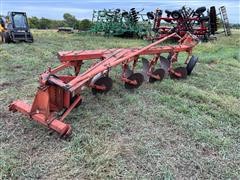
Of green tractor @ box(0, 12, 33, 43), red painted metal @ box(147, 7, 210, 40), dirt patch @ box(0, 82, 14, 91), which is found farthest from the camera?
red painted metal @ box(147, 7, 210, 40)

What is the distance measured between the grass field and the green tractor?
753 centimetres

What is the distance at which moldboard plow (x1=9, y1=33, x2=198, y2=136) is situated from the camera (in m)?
3.33

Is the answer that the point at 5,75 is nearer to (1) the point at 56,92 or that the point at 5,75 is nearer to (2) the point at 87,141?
(1) the point at 56,92

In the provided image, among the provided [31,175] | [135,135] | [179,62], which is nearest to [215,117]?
[135,135]

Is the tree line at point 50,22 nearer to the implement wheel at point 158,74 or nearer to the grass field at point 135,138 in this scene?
the implement wheel at point 158,74

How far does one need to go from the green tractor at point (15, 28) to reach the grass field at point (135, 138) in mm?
7529

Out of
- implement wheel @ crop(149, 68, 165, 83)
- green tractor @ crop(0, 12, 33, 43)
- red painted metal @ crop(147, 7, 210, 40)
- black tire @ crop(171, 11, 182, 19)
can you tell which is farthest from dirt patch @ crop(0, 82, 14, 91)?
black tire @ crop(171, 11, 182, 19)

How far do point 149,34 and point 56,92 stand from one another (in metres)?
11.5

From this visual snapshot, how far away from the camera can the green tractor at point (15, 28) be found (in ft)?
40.0

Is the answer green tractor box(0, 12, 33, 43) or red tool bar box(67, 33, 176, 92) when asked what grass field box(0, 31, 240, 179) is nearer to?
red tool bar box(67, 33, 176, 92)

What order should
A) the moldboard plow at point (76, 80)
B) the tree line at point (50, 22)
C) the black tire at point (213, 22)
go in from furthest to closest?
1. the tree line at point (50, 22)
2. the black tire at point (213, 22)
3. the moldboard plow at point (76, 80)

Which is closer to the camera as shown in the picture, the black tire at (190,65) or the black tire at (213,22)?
the black tire at (190,65)

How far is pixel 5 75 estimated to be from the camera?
20.1 feet

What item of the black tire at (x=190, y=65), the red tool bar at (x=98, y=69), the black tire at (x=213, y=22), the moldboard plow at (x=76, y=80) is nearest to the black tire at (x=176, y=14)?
the black tire at (x=213, y=22)
